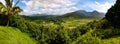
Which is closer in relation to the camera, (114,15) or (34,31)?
(34,31)

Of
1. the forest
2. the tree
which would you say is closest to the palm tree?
the forest

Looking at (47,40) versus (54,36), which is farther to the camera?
(54,36)

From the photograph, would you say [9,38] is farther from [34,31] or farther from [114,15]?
[114,15]

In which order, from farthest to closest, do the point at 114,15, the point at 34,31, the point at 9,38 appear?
the point at 114,15 → the point at 34,31 → the point at 9,38

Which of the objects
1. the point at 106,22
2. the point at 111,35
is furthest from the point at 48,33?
the point at 111,35

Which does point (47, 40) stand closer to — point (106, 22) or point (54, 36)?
point (54, 36)

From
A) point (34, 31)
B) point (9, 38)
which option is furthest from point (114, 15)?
point (9, 38)

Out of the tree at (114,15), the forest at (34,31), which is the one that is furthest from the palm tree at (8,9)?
the tree at (114,15)

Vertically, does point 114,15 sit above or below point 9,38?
above

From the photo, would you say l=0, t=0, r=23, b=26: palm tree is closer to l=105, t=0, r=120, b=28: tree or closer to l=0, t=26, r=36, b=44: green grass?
l=0, t=26, r=36, b=44: green grass
